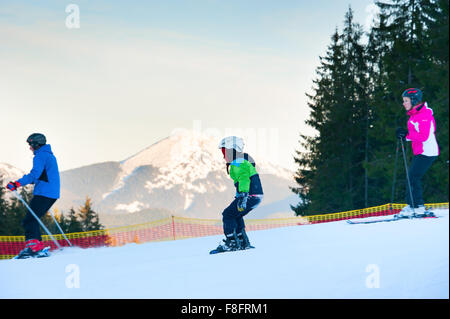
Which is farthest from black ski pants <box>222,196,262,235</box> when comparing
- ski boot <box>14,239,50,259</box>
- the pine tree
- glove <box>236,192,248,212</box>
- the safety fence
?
the pine tree

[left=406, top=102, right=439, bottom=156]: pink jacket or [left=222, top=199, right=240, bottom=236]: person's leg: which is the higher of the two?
[left=406, top=102, right=439, bottom=156]: pink jacket

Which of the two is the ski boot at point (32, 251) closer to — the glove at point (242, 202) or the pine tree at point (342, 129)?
the glove at point (242, 202)

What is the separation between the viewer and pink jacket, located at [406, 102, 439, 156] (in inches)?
311

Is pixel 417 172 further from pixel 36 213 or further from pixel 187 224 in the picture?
pixel 187 224

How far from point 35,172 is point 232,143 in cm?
364

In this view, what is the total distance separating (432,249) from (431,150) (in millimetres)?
3084

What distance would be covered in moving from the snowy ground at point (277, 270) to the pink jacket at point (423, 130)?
4.08ft

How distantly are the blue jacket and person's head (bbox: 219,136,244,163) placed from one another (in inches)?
129

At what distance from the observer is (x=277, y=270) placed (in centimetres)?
564

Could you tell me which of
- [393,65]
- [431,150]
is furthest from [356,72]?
[431,150]

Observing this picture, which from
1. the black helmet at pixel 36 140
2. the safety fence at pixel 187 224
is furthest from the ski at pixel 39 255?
the black helmet at pixel 36 140

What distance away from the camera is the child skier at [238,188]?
6.88m

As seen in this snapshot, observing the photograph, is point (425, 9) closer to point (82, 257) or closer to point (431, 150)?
point (431, 150)

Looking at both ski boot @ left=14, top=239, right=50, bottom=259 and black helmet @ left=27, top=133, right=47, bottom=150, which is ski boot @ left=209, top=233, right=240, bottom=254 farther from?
black helmet @ left=27, top=133, right=47, bottom=150
